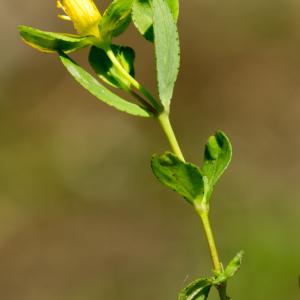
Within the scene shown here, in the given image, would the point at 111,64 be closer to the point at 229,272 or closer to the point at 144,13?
the point at 144,13

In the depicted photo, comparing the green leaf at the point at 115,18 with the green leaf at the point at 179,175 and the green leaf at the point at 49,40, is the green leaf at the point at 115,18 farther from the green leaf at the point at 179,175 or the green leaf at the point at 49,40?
the green leaf at the point at 179,175

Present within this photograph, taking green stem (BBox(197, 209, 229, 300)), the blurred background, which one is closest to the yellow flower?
green stem (BBox(197, 209, 229, 300))

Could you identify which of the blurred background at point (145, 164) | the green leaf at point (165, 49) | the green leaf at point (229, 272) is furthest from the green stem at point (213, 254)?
the blurred background at point (145, 164)

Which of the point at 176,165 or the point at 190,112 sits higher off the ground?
the point at 176,165

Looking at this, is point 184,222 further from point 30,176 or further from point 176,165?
point 176,165

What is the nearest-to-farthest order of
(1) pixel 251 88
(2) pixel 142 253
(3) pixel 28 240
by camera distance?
(2) pixel 142 253
(3) pixel 28 240
(1) pixel 251 88

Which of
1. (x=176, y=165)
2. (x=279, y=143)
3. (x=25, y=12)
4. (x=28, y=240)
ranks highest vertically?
(x=176, y=165)

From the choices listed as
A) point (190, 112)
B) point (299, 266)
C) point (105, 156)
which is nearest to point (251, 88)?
point (190, 112)

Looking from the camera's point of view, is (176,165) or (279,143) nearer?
(176,165)

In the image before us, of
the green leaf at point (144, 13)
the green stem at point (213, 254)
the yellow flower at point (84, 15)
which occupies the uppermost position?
the yellow flower at point (84, 15)
